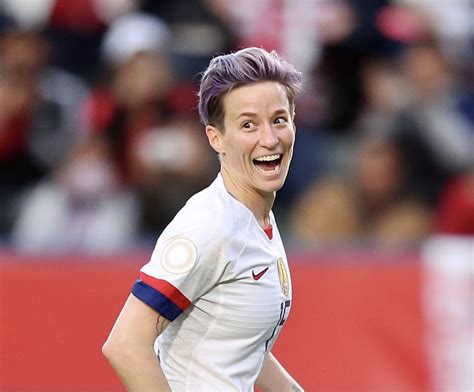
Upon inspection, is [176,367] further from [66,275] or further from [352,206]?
[352,206]

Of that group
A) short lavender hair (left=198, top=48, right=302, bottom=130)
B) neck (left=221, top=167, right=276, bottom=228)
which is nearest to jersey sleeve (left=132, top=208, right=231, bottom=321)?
neck (left=221, top=167, right=276, bottom=228)

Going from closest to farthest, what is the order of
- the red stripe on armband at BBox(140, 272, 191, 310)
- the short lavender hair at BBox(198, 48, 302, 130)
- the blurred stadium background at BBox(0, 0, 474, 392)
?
1. the red stripe on armband at BBox(140, 272, 191, 310)
2. the short lavender hair at BBox(198, 48, 302, 130)
3. the blurred stadium background at BBox(0, 0, 474, 392)

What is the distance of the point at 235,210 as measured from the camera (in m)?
3.56

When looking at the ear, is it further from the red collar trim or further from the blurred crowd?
the blurred crowd

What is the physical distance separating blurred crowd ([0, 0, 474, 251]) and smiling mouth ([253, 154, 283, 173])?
3643 millimetres

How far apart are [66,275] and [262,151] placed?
3558 mm

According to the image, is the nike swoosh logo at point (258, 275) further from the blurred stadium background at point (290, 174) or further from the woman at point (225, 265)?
the blurred stadium background at point (290, 174)

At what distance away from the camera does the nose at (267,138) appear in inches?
139

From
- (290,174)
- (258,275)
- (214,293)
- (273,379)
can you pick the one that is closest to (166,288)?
(214,293)

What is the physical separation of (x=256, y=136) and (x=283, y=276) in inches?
18.5

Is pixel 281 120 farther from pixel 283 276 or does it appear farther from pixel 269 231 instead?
pixel 283 276

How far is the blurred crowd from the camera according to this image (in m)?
7.64

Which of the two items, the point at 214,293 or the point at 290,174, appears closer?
the point at 214,293

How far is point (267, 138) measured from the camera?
3.54 m
